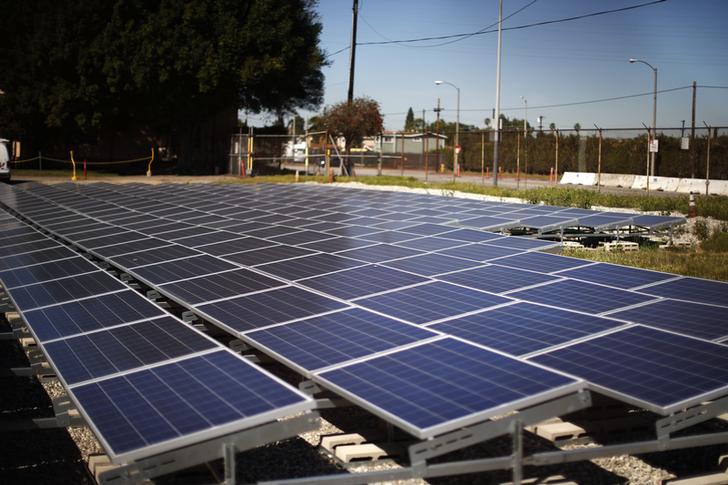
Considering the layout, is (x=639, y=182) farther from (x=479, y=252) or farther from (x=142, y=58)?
(x=479, y=252)

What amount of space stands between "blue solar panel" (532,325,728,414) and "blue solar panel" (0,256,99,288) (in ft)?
28.4

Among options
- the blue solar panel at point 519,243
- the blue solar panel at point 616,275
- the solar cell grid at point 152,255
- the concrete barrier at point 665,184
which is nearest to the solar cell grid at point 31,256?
the solar cell grid at point 152,255

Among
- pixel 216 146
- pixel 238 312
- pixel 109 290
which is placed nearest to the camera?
pixel 238 312

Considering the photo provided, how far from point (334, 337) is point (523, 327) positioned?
2064 mm

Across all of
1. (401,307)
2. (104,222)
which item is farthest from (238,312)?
(104,222)

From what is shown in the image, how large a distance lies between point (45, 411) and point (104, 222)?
36.4ft

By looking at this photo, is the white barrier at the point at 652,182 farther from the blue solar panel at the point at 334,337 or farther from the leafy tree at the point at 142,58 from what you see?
the blue solar panel at the point at 334,337

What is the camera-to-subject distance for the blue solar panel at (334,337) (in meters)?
7.83

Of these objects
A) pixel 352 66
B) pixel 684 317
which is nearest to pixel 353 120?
pixel 352 66

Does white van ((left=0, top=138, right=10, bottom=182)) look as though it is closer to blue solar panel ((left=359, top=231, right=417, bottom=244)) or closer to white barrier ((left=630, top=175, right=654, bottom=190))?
blue solar panel ((left=359, top=231, right=417, bottom=244))

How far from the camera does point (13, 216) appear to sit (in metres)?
23.7

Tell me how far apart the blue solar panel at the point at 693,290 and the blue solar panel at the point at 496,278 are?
147 centimetres

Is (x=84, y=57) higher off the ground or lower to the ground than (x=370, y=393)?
higher

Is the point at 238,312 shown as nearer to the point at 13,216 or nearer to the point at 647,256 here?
the point at 647,256
